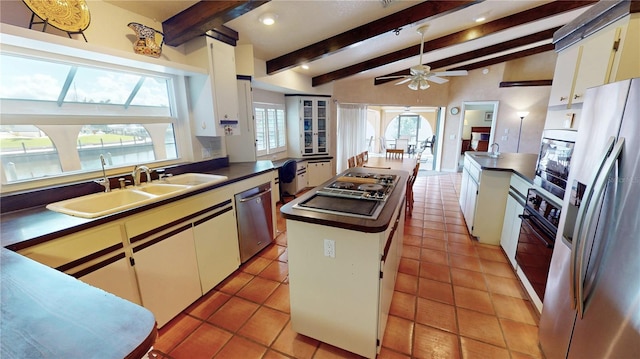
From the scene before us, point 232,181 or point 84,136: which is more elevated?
point 84,136

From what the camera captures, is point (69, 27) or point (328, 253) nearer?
point (328, 253)

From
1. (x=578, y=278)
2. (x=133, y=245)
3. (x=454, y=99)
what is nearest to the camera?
(x=578, y=278)

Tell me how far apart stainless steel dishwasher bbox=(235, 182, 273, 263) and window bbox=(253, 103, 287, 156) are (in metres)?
1.87

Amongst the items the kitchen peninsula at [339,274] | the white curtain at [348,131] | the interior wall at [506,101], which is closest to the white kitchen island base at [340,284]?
the kitchen peninsula at [339,274]

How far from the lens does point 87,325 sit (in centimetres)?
59

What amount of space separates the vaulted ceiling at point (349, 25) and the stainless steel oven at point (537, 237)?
6.66 feet

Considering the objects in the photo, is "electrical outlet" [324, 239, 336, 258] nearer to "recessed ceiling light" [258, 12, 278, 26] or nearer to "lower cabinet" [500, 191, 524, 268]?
"lower cabinet" [500, 191, 524, 268]

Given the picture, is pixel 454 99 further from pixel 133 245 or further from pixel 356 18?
pixel 133 245

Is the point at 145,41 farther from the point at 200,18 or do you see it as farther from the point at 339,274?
the point at 339,274

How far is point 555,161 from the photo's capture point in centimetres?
180

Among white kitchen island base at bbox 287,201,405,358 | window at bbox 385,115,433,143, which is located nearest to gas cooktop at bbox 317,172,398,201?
white kitchen island base at bbox 287,201,405,358

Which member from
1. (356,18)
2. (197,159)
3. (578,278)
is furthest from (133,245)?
(356,18)

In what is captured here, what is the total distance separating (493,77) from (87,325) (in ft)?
25.7

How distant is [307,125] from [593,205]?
467 cm
